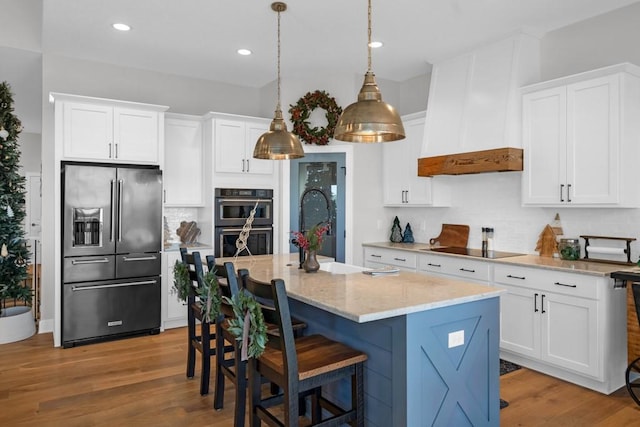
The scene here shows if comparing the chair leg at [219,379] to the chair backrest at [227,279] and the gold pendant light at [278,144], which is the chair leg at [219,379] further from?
the gold pendant light at [278,144]

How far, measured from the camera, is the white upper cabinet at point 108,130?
452 cm

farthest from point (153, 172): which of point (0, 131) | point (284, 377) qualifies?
point (284, 377)

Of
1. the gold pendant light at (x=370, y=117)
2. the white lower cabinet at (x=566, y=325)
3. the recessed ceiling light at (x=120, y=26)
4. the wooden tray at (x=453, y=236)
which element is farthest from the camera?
the wooden tray at (x=453, y=236)

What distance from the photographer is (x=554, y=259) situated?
4.04 metres

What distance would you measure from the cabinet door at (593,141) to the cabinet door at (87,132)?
4492 millimetres

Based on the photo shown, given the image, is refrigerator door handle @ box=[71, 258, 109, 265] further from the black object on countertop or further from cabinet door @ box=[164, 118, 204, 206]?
the black object on countertop

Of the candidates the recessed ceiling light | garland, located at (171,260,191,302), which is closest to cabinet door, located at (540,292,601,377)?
garland, located at (171,260,191,302)

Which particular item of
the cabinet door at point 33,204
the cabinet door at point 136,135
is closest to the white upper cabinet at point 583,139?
the cabinet door at point 136,135

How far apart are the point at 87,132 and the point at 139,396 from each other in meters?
2.78

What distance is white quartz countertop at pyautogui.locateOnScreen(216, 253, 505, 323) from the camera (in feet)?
6.80

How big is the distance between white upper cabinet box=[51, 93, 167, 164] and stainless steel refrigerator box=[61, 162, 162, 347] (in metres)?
0.13

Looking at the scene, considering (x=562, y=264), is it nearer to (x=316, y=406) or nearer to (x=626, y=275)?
(x=626, y=275)

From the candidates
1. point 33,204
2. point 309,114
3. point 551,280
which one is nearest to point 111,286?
point 309,114

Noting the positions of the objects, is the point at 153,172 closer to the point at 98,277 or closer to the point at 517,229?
the point at 98,277
